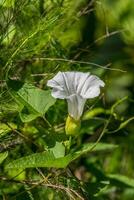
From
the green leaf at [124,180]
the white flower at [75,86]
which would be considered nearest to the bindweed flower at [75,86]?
the white flower at [75,86]

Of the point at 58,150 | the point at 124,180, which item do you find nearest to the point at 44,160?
the point at 58,150

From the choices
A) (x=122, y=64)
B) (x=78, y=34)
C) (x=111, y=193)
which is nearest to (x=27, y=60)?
(x=78, y=34)

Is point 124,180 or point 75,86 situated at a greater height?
point 75,86

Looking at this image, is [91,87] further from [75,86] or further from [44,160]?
[44,160]

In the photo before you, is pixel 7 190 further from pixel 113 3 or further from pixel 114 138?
pixel 113 3

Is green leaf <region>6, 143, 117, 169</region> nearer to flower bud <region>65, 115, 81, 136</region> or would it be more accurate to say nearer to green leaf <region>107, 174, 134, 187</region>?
flower bud <region>65, 115, 81, 136</region>

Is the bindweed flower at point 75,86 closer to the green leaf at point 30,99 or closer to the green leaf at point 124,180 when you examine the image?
the green leaf at point 30,99
